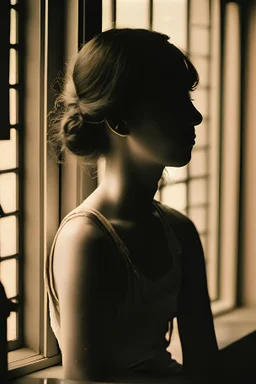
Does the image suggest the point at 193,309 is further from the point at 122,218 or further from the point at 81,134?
the point at 81,134

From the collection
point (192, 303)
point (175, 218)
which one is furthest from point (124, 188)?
point (192, 303)

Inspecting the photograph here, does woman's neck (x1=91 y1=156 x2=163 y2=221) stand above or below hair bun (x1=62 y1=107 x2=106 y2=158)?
below

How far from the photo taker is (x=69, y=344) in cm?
98

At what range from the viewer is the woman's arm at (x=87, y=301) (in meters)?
0.97

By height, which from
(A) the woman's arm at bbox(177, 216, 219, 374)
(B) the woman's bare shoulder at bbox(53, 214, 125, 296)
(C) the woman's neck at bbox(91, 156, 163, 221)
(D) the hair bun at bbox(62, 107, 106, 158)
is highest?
(D) the hair bun at bbox(62, 107, 106, 158)

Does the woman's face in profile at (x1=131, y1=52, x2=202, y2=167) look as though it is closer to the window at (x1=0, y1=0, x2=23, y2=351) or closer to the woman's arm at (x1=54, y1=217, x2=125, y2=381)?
the woman's arm at (x1=54, y1=217, x2=125, y2=381)

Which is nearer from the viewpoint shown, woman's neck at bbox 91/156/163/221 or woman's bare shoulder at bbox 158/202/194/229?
woman's neck at bbox 91/156/163/221

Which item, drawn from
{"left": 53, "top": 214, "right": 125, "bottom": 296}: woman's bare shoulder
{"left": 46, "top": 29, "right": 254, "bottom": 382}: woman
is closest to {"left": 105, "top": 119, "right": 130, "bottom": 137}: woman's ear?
{"left": 46, "top": 29, "right": 254, "bottom": 382}: woman

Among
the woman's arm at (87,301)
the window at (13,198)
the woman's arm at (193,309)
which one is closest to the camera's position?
the woman's arm at (87,301)

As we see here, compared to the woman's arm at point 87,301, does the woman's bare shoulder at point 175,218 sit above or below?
above

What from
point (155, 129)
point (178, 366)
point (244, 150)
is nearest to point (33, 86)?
point (155, 129)

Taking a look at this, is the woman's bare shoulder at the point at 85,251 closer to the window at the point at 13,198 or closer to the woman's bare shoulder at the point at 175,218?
the woman's bare shoulder at the point at 175,218

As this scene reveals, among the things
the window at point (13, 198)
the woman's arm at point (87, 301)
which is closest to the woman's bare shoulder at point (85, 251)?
the woman's arm at point (87, 301)

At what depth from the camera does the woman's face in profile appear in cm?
101
